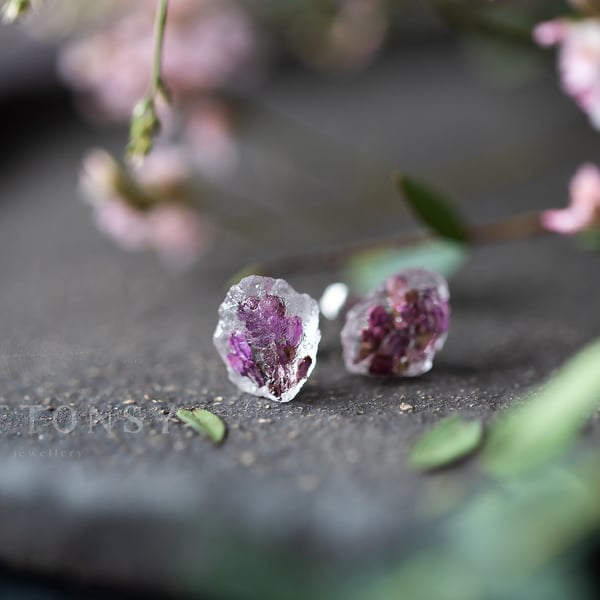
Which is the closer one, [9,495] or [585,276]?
[9,495]

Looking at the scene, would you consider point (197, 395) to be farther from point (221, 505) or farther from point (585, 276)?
point (585, 276)

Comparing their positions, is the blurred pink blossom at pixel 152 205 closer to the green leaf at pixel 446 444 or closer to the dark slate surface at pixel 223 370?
the dark slate surface at pixel 223 370

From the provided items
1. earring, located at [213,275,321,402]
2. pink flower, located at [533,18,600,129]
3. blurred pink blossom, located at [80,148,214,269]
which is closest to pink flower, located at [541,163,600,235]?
pink flower, located at [533,18,600,129]

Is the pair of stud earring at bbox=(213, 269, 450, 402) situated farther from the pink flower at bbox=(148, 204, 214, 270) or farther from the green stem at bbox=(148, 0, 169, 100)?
the pink flower at bbox=(148, 204, 214, 270)

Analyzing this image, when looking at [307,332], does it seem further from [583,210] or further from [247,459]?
[583,210]

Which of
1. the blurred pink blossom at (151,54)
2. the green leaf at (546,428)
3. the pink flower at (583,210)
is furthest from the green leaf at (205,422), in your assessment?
the blurred pink blossom at (151,54)

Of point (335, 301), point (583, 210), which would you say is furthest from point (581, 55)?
point (335, 301)

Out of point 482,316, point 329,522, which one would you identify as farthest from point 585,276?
point 329,522
